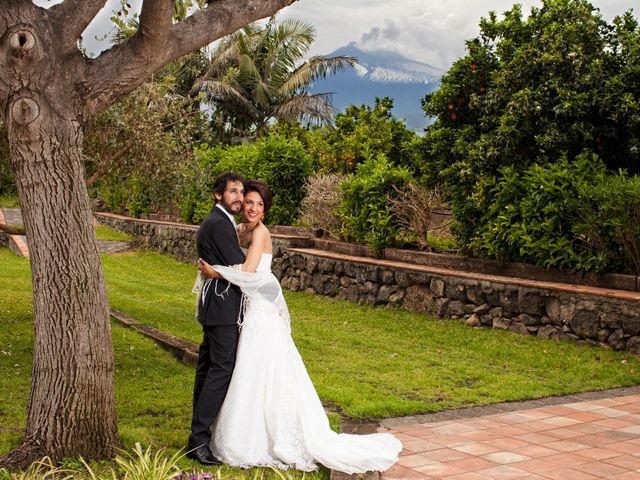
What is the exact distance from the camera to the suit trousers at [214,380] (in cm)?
592

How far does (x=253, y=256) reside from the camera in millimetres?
6141

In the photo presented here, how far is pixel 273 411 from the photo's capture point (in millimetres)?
5949

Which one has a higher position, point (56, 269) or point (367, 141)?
point (367, 141)

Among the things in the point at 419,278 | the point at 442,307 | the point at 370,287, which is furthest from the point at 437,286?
the point at 370,287

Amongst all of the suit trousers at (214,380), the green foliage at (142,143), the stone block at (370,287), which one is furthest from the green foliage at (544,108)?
the suit trousers at (214,380)

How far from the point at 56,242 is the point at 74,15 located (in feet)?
5.51

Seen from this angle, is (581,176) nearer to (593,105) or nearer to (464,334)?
(593,105)

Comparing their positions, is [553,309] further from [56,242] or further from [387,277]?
[56,242]

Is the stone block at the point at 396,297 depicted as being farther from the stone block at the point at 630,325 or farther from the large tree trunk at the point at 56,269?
the large tree trunk at the point at 56,269

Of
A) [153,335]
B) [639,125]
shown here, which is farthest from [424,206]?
[153,335]

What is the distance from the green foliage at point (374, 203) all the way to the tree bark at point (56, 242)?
366 inches

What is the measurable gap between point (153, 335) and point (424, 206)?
18.5ft

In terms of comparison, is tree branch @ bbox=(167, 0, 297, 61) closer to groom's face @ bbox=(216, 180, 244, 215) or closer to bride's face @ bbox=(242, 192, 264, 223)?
groom's face @ bbox=(216, 180, 244, 215)

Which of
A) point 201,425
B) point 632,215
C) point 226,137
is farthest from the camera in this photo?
point 226,137
